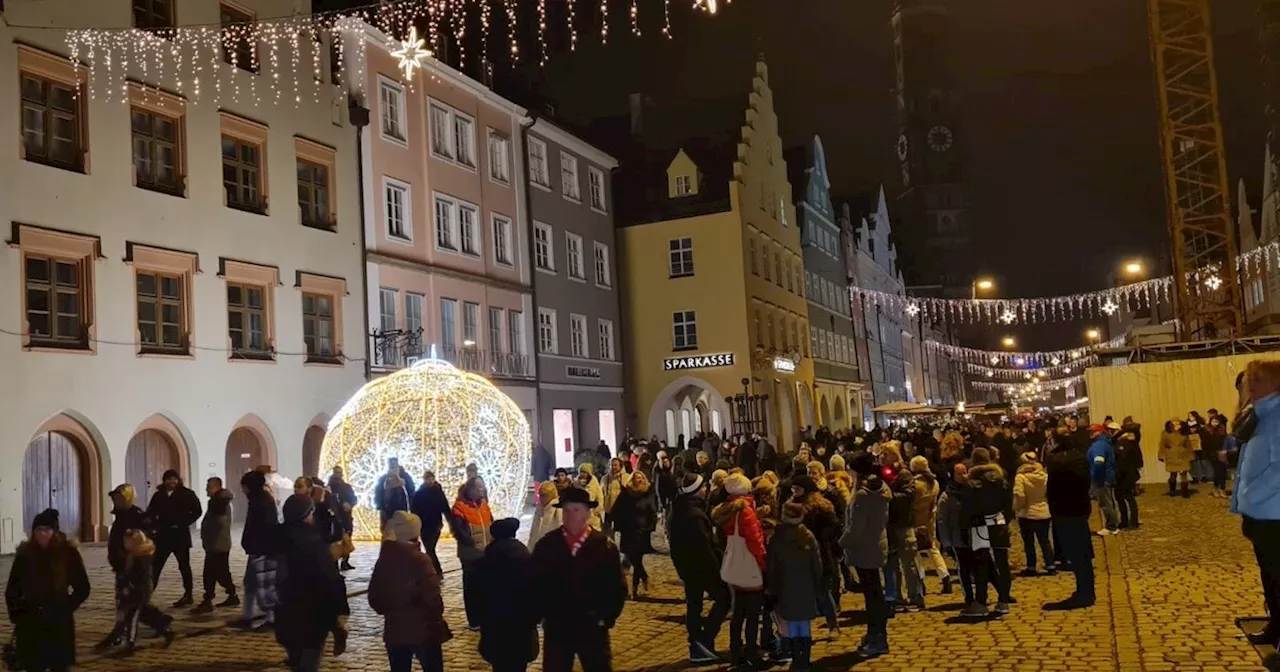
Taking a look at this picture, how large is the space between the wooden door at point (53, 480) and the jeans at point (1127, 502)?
18098 millimetres

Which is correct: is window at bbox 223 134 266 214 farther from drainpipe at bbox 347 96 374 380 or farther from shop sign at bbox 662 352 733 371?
shop sign at bbox 662 352 733 371

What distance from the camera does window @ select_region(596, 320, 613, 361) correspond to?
40.8 meters

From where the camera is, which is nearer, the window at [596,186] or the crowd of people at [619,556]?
the crowd of people at [619,556]

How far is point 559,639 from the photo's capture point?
23.3 ft

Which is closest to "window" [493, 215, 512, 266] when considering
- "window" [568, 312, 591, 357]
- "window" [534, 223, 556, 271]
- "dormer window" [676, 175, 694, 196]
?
"window" [534, 223, 556, 271]

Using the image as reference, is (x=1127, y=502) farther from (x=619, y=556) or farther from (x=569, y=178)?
(x=569, y=178)

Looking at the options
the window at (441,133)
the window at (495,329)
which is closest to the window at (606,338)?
the window at (495,329)

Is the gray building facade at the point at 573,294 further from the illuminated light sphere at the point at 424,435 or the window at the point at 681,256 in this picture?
the illuminated light sphere at the point at 424,435

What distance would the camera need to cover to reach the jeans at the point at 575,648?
23.2 feet

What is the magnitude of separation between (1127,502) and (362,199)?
1860cm

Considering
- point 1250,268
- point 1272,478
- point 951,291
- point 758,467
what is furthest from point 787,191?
point 951,291

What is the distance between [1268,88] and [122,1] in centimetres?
5434

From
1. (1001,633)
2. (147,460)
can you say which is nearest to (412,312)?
(147,460)

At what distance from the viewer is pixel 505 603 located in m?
7.12
